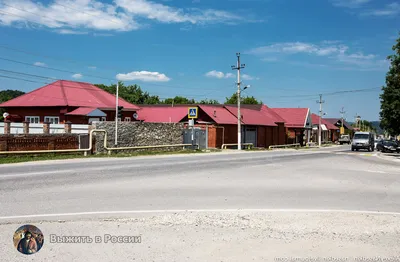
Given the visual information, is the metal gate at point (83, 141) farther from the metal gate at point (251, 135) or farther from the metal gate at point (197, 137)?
the metal gate at point (251, 135)

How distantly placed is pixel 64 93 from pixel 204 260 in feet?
141

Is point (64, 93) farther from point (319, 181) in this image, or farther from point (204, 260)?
point (204, 260)

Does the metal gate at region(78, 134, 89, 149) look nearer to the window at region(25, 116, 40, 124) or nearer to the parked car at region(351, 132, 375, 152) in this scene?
the window at region(25, 116, 40, 124)

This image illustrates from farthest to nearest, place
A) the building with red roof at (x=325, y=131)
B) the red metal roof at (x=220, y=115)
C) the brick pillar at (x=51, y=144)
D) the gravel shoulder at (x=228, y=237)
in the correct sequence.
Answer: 1. the building with red roof at (x=325, y=131)
2. the red metal roof at (x=220, y=115)
3. the brick pillar at (x=51, y=144)
4. the gravel shoulder at (x=228, y=237)

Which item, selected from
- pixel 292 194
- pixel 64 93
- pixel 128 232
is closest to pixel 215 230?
pixel 128 232

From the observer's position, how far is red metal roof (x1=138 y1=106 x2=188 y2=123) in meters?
48.8

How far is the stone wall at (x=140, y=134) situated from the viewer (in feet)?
92.6

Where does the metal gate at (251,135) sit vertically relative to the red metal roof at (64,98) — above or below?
below

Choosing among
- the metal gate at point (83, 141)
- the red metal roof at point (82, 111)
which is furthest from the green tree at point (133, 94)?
the metal gate at point (83, 141)

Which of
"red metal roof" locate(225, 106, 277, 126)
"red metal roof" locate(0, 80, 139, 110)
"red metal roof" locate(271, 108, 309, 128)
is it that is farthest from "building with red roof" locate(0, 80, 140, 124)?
"red metal roof" locate(271, 108, 309, 128)

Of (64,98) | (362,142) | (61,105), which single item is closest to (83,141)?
(61,105)

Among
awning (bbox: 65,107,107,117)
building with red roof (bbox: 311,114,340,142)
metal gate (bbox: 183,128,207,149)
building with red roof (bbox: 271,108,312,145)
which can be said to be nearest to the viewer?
metal gate (bbox: 183,128,207,149)

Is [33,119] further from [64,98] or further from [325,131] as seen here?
[325,131]

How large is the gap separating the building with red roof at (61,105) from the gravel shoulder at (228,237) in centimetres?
3414
